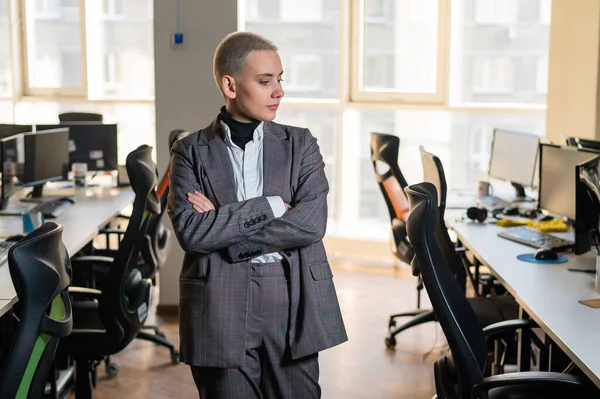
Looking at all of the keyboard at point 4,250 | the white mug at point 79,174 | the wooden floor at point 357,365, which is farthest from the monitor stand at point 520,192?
the keyboard at point 4,250

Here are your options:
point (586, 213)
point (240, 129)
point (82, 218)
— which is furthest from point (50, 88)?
point (240, 129)

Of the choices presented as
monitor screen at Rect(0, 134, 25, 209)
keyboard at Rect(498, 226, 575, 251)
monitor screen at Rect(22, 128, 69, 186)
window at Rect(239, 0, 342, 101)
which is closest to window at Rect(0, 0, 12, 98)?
window at Rect(239, 0, 342, 101)

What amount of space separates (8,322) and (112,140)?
8.33ft

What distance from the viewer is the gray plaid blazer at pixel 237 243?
86.8 inches

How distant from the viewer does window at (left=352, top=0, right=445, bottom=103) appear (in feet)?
22.6

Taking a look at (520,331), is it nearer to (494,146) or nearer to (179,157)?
(179,157)

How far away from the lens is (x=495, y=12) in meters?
6.70

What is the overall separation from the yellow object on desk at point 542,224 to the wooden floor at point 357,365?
0.86 m

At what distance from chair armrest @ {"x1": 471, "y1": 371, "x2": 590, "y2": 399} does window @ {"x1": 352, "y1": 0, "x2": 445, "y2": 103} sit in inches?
184

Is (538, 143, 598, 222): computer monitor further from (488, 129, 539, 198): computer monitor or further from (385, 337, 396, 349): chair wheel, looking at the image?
(385, 337, 396, 349): chair wheel

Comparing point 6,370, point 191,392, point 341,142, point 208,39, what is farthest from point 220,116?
point 341,142

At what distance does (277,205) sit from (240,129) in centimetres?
23

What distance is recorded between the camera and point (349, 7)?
698 cm

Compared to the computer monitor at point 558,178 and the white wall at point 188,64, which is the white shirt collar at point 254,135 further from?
the white wall at point 188,64
